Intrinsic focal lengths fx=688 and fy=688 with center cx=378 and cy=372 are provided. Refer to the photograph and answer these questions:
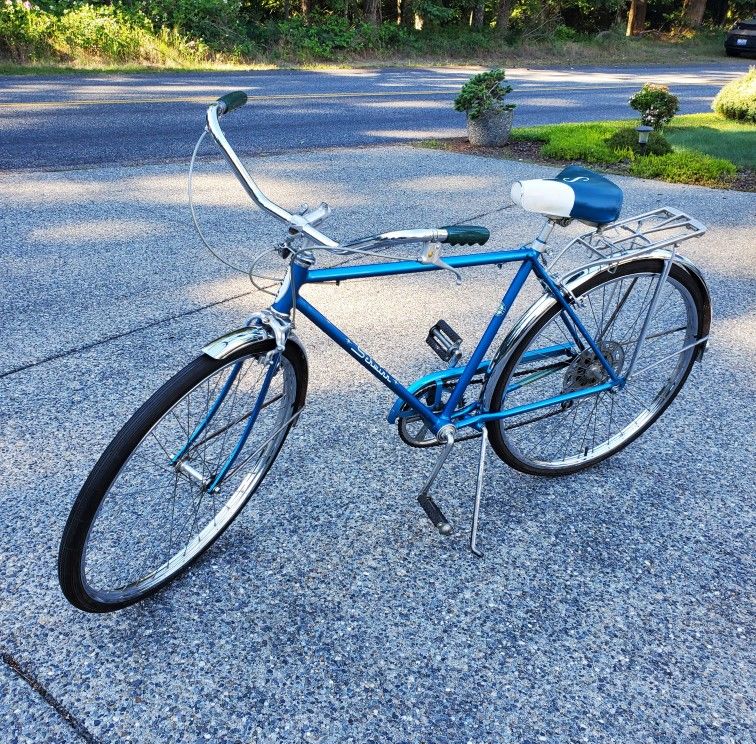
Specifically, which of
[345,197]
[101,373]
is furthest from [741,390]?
[345,197]

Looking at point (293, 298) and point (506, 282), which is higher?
point (293, 298)

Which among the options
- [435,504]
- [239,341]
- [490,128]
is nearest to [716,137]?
[490,128]

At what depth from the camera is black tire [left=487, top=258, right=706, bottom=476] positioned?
2535 mm

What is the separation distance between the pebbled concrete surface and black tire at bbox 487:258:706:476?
0.30 ft

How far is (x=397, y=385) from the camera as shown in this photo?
2.43m

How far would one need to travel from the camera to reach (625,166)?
27.1ft

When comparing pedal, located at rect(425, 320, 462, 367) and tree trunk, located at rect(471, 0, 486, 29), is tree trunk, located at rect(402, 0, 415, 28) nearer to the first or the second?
tree trunk, located at rect(471, 0, 486, 29)

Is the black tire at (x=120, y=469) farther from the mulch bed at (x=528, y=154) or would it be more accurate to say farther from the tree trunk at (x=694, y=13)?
the tree trunk at (x=694, y=13)

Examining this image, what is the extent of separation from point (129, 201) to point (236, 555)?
4.63 meters

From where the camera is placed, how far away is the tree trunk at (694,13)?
3309cm

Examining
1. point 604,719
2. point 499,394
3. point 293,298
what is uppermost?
point 293,298

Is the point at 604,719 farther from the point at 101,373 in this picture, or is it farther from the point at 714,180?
the point at 714,180

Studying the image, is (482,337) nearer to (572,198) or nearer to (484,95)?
(572,198)

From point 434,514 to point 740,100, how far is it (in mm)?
11458
